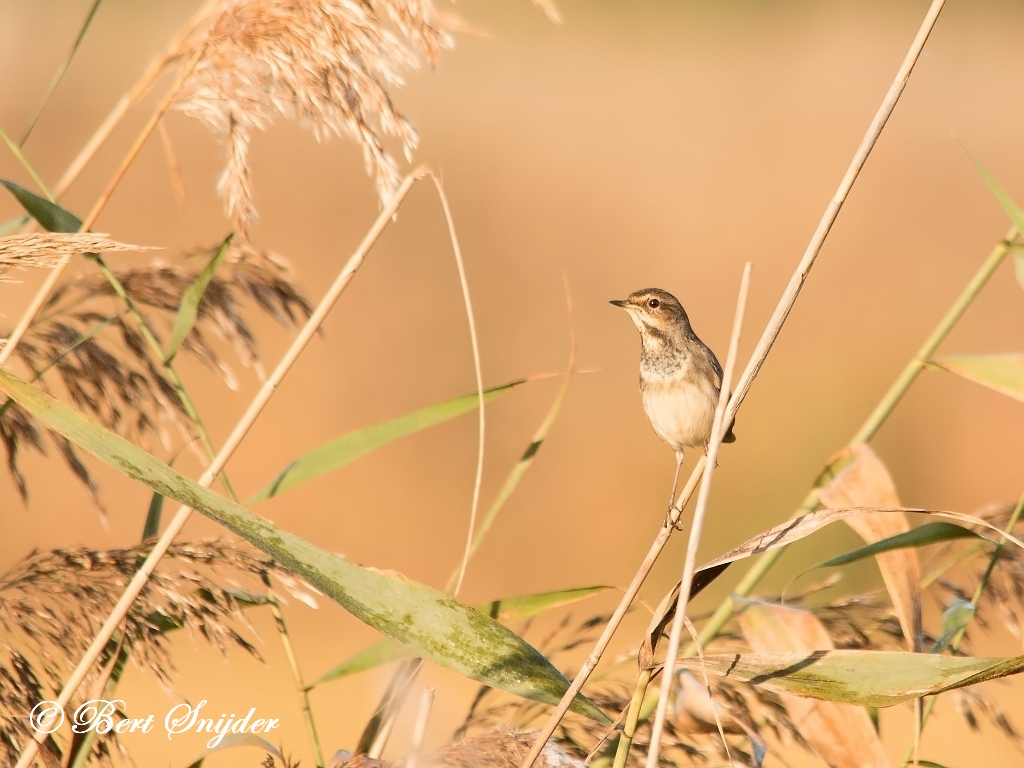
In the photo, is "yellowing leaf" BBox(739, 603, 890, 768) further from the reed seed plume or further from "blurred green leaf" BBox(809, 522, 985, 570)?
the reed seed plume

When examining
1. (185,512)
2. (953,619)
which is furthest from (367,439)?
(953,619)

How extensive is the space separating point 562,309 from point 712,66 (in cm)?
380

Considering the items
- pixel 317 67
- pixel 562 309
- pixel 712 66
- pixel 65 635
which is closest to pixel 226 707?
pixel 562 309

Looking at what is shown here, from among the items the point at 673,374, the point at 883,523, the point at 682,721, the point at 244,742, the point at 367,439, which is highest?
the point at 673,374

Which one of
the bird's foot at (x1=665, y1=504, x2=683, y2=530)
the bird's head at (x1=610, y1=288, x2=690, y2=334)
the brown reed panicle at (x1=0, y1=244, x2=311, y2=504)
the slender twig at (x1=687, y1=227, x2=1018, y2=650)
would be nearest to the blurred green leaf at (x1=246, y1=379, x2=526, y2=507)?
→ the brown reed panicle at (x1=0, y1=244, x2=311, y2=504)

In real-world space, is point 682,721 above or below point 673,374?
below

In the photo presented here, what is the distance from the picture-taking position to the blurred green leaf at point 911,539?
1.65 m

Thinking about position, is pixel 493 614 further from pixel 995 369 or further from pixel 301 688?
pixel 995 369

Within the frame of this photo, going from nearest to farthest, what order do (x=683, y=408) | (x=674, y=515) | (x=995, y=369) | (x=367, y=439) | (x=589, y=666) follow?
1. (x=589, y=666)
2. (x=367, y=439)
3. (x=995, y=369)
4. (x=674, y=515)
5. (x=683, y=408)

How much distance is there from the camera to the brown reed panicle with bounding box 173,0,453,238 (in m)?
1.78

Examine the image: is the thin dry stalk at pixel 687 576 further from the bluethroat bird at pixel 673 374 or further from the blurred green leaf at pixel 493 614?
the bluethroat bird at pixel 673 374

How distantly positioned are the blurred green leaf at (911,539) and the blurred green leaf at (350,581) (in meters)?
0.55

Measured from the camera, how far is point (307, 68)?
1.78 meters

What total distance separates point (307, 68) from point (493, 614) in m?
0.98
